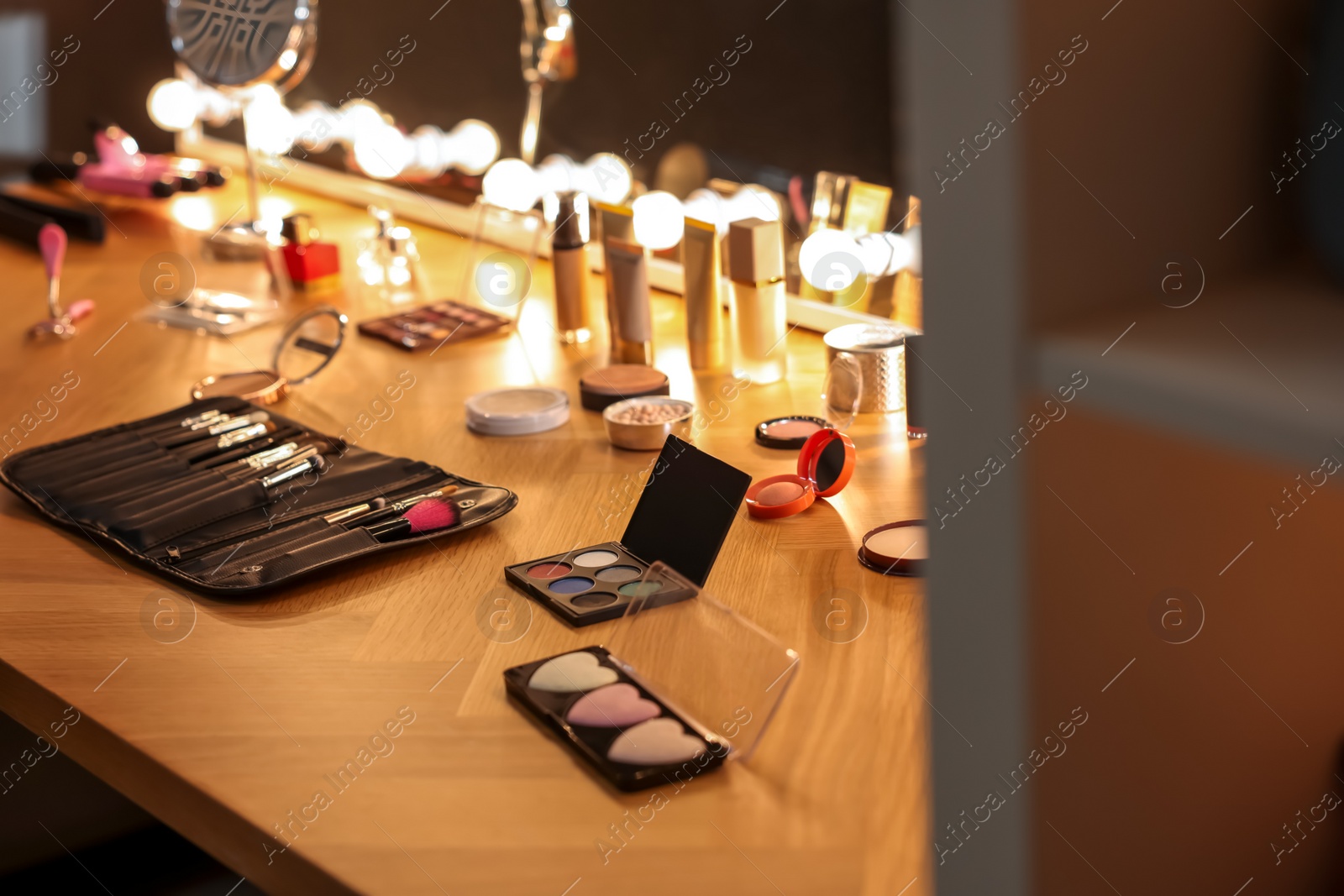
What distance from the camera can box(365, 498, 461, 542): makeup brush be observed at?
37.2 inches

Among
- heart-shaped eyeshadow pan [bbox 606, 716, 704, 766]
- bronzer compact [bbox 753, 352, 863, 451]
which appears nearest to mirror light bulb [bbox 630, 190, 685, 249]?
bronzer compact [bbox 753, 352, 863, 451]

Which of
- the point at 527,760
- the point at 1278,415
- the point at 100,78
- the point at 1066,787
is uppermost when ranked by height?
the point at 100,78

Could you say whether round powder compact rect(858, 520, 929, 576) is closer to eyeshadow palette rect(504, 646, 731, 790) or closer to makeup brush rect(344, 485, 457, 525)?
eyeshadow palette rect(504, 646, 731, 790)

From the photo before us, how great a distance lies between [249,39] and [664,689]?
52.0 inches

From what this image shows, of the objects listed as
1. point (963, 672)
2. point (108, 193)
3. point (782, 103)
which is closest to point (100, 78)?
point (108, 193)

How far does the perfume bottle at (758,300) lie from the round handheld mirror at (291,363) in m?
0.43

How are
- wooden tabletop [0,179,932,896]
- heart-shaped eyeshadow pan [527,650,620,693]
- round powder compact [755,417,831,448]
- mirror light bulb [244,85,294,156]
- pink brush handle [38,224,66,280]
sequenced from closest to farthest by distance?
wooden tabletop [0,179,932,896] < heart-shaped eyeshadow pan [527,650,620,693] < round powder compact [755,417,831,448] < pink brush handle [38,224,66,280] < mirror light bulb [244,85,294,156]

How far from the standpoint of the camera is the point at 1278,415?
274mm

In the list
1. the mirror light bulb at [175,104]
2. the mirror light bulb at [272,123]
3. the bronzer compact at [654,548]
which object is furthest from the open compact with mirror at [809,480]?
the mirror light bulb at [175,104]

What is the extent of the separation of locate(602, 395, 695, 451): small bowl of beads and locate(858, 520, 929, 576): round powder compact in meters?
0.24

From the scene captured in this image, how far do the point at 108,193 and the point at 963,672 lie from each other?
2.14 m

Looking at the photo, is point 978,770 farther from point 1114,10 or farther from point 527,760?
point 527,760

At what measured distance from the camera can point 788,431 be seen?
44.3 inches

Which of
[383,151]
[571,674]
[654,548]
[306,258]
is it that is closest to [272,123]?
[383,151]
